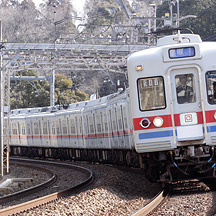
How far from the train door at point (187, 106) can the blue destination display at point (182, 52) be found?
24cm

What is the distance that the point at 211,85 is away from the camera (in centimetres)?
1116

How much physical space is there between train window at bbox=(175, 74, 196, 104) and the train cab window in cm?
28

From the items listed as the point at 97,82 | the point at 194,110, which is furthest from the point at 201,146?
the point at 97,82

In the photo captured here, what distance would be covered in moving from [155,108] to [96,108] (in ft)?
36.9

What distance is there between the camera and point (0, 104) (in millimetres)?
21469

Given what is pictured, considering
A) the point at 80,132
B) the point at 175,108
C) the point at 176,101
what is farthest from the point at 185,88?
the point at 80,132

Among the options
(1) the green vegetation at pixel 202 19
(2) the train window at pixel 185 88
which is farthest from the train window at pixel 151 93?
(1) the green vegetation at pixel 202 19

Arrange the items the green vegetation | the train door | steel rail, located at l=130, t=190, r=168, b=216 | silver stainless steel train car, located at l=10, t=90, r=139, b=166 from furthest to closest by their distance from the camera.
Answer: the green vegetation
silver stainless steel train car, located at l=10, t=90, r=139, b=166
the train door
steel rail, located at l=130, t=190, r=168, b=216

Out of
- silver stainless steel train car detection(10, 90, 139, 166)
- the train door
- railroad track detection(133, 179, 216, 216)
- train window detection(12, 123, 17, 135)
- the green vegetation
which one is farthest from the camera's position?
the green vegetation

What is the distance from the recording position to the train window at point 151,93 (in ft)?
36.7

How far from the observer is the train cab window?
36.5 feet

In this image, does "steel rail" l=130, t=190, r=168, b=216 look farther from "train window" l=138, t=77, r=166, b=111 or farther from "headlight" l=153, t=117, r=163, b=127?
"train window" l=138, t=77, r=166, b=111

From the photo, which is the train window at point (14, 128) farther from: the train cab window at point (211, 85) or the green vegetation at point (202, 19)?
the train cab window at point (211, 85)

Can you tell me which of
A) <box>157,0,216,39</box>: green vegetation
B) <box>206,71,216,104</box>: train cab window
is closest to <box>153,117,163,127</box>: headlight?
<box>206,71,216,104</box>: train cab window
